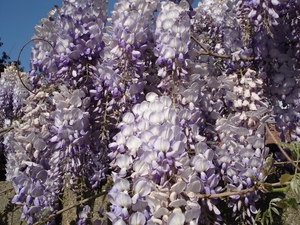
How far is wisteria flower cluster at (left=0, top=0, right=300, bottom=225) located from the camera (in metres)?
1.52

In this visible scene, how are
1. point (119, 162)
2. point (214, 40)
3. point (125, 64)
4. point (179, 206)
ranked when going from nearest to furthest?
point (179, 206) → point (119, 162) → point (125, 64) → point (214, 40)

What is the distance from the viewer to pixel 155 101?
5.26 ft

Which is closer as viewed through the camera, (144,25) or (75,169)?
(144,25)

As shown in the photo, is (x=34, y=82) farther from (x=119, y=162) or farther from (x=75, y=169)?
(x=119, y=162)

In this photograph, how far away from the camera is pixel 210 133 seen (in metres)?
1.94

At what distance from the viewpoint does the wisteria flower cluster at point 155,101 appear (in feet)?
5.00

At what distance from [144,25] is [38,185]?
0.84 meters

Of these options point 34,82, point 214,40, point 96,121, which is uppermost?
point 214,40

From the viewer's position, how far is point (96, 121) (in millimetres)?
1880

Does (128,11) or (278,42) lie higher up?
(128,11)

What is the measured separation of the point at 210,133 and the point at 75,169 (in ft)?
2.17

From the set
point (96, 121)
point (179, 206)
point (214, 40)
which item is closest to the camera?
point (179, 206)

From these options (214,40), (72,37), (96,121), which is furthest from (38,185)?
(214,40)

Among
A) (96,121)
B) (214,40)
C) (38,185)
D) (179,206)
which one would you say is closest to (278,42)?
(96,121)
